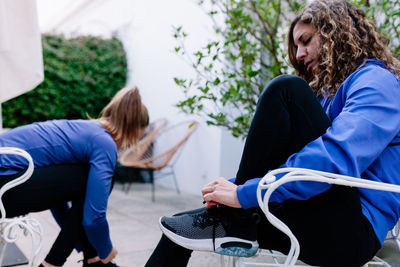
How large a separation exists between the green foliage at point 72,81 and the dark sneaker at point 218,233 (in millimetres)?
4346

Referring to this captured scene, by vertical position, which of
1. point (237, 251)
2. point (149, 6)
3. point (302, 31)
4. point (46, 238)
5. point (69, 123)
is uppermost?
point (149, 6)

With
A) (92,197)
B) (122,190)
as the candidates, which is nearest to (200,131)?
(122,190)

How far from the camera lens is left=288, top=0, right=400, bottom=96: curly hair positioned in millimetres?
1245

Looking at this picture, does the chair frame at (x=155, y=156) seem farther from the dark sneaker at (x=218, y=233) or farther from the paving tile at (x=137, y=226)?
the dark sneaker at (x=218, y=233)

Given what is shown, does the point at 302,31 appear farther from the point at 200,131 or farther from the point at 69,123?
the point at 200,131

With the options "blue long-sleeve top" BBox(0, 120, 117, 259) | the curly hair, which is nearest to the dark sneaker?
the curly hair

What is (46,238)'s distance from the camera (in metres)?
2.57

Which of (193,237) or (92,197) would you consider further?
(92,197)

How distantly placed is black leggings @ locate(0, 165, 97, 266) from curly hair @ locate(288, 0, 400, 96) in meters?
1.16

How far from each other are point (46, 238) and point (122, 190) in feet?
7.26

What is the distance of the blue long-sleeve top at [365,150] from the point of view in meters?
0.96

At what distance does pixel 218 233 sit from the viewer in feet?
3.40

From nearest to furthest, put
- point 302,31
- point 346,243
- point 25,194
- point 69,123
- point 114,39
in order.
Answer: point 346,243, point 302,31, point 25,194, point 69,123, point 114,39

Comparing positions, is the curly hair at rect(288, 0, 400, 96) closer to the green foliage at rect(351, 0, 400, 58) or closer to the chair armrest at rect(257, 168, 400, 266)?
the green foliage at rect(351, 0, 400, 58)
